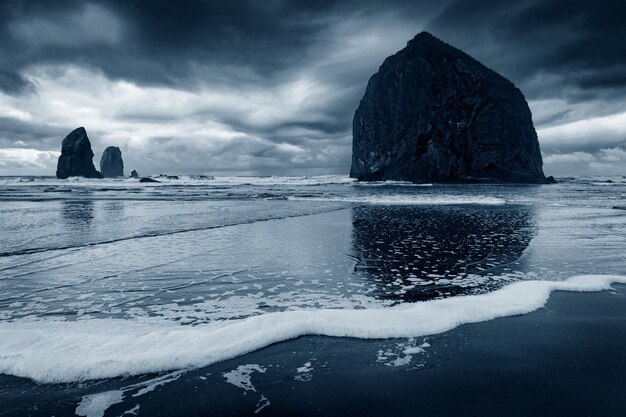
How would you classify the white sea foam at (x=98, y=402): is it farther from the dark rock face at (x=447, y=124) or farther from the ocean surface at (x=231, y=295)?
the dark rock face at (x=447, y=124)

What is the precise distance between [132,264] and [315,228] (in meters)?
7.56

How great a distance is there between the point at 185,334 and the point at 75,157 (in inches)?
5497

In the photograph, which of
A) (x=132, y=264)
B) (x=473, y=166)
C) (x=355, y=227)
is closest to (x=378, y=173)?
(x=473, y=166)

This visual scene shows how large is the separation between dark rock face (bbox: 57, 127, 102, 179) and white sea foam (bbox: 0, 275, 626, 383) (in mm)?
136996

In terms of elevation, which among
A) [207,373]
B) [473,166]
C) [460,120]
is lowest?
[207,373]

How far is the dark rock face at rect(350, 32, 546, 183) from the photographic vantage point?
282 feet

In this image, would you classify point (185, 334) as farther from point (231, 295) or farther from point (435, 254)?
point (435, 254)

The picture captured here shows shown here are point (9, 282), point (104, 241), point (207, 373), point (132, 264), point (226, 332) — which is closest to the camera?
point (207, 373)

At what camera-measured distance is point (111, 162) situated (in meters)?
196

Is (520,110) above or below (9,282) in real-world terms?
above

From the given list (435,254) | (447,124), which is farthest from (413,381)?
(447,124)

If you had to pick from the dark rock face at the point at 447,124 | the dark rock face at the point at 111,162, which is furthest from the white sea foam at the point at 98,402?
the dark rock face at the point at 111,162

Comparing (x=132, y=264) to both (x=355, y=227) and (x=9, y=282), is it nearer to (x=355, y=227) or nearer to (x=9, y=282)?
(x=9, y=282)

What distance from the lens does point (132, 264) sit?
833 cm
